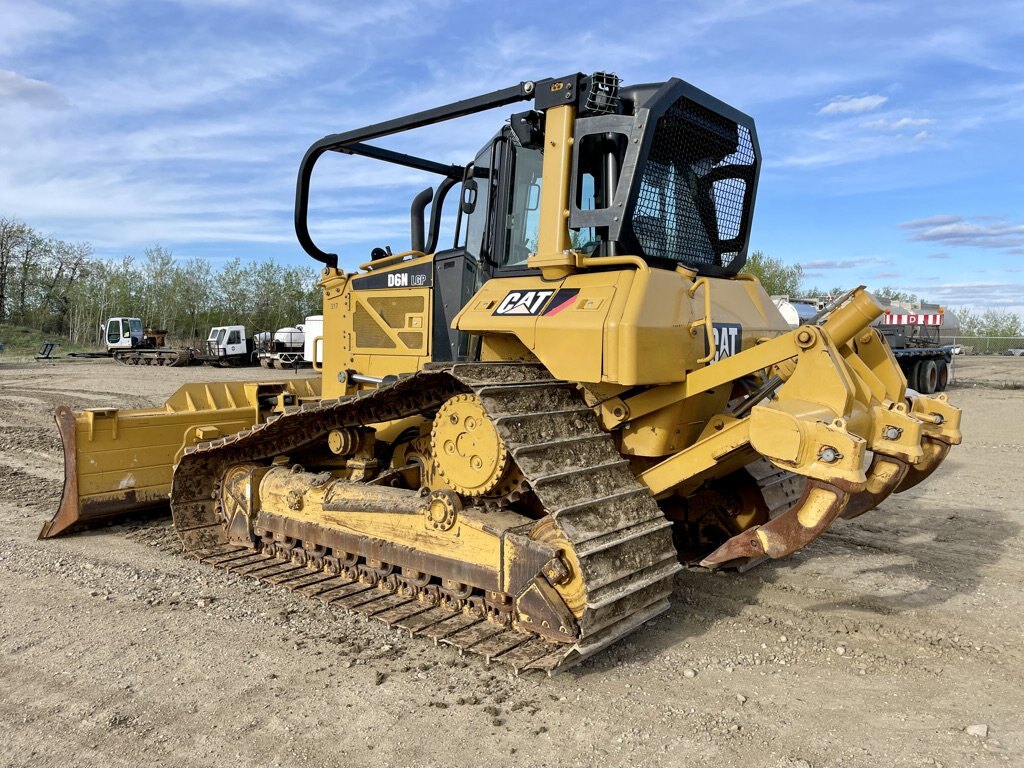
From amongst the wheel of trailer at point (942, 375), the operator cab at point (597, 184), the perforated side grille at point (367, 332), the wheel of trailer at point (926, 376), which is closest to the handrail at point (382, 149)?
the operator cab at point (597, 184)

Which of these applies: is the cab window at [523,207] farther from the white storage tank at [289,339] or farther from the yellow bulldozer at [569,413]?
the white storage tank at [289,339]

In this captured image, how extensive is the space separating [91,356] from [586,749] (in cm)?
4347

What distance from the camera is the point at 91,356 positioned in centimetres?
4019

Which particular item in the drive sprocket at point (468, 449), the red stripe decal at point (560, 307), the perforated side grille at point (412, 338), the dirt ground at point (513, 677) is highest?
the red stripe decal at point (560, 307)

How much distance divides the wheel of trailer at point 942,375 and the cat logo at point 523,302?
22.1 m

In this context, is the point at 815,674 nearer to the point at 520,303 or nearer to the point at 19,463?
the point at 520,303

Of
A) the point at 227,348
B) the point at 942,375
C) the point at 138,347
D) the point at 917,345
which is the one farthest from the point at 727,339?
the point at 138,347

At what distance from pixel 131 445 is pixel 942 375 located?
2350cm

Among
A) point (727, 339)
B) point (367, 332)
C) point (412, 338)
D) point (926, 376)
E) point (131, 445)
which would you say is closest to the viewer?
point (727, 339)

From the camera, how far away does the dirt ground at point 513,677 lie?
10.4 ft

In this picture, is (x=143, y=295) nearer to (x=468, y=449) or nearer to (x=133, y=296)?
(x=133, y=296)

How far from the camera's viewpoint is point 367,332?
236 inches

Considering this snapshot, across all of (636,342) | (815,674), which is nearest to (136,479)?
(636,342)

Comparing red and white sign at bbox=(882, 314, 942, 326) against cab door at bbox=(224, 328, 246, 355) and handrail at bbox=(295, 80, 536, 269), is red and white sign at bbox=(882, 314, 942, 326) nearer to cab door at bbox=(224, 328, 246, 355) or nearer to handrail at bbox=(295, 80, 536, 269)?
handrail at bbox=(295, 80, 536, 269)
